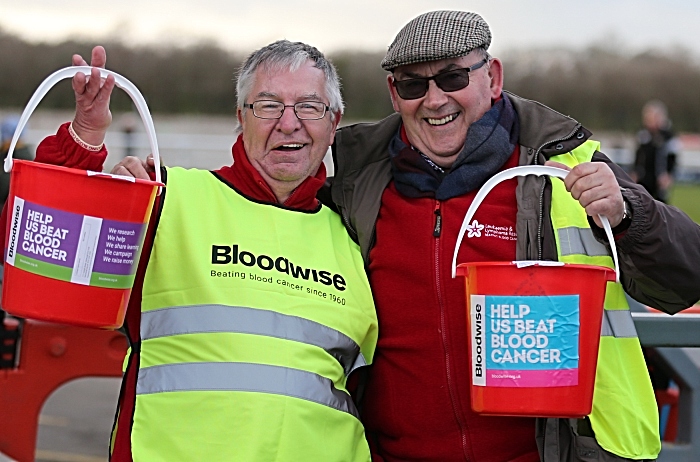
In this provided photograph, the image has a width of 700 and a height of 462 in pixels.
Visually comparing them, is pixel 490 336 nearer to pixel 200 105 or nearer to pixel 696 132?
pixel 200 105

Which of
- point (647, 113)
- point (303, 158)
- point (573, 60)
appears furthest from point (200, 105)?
point (303, 158)

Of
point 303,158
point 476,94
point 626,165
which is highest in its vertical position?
point 476,94

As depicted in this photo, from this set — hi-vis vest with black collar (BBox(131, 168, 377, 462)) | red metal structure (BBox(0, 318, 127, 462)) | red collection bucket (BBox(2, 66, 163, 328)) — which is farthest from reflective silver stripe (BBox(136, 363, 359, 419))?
red metal structure (BBox(0, 318, 127, 462))

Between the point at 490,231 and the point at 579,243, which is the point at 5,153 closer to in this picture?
the point at 490,231

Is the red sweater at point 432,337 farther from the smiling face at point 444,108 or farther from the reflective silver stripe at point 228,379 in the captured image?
the reflective silver stripe at point 228,379

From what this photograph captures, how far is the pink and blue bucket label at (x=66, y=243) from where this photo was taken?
7.72ft

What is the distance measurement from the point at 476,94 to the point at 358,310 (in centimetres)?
79

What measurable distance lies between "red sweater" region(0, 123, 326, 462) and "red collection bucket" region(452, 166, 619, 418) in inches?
27.7

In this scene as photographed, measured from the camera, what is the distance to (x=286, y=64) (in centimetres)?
294

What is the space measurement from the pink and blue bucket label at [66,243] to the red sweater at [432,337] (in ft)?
2.88

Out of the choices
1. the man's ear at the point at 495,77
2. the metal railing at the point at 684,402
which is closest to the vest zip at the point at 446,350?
the man's ear at the point at 495,77

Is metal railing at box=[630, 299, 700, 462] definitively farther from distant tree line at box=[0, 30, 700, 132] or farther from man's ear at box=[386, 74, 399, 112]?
distant tree line at box=[0, 30, 700, 132]

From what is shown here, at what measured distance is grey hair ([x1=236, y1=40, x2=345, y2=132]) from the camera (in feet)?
9.66

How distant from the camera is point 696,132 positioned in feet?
136
